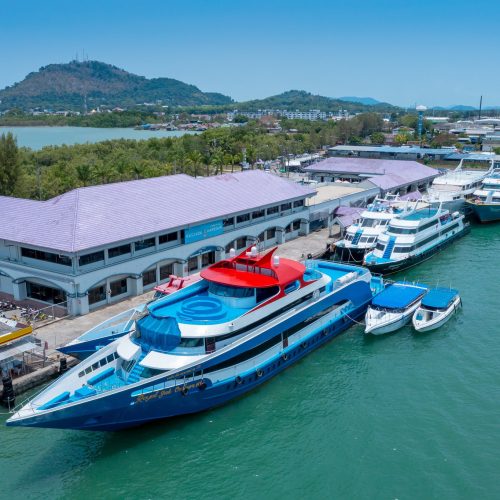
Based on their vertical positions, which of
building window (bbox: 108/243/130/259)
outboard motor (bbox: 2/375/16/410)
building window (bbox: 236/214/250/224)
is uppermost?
building window (bbox: 236/214/250/224)

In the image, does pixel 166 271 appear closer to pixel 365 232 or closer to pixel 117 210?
pixel 117 210

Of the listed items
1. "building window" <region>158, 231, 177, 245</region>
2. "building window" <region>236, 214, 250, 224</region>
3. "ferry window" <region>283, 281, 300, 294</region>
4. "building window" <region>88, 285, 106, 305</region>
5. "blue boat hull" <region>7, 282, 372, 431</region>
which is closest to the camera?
"blue boat hull" <region>7, 282, 372, 431</region>

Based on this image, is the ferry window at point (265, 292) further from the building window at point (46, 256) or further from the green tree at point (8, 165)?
the green tree at point (8, 165)

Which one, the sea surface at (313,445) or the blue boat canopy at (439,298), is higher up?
the blue boat canopy at (439,298)

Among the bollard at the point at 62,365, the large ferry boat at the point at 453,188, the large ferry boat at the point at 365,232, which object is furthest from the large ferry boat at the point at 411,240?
the bollard at the point at 62,365

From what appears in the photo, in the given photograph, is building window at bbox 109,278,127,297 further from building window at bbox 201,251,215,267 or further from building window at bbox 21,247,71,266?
building window at bbox 201,251,215,267

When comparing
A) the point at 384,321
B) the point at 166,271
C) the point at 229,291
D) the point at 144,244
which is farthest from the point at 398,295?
the point at 144,244

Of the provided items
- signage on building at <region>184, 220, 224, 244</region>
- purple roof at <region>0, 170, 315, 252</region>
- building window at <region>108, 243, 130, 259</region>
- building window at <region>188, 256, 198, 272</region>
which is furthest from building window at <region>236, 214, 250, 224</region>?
building window at <region>108, 243, 130, 259</region>
